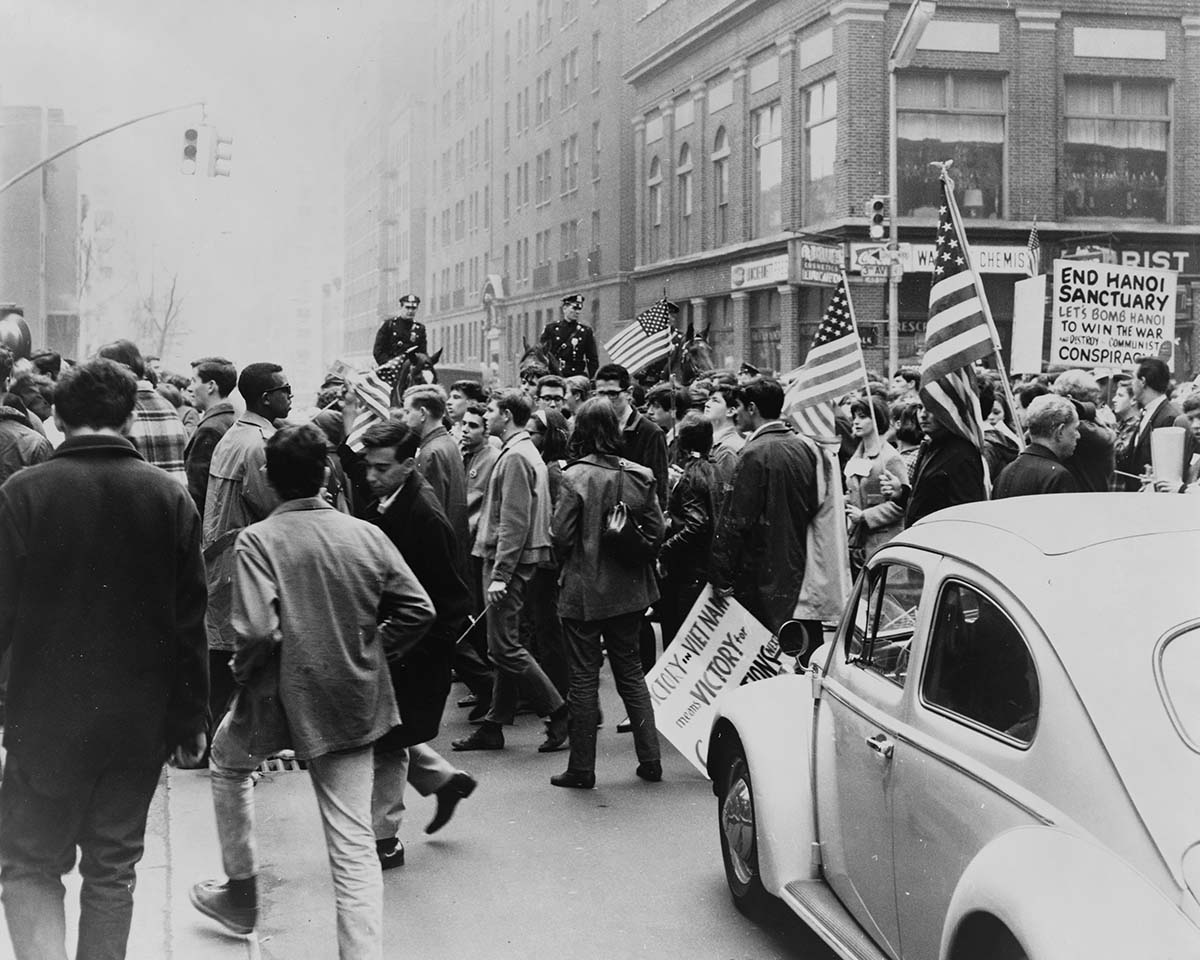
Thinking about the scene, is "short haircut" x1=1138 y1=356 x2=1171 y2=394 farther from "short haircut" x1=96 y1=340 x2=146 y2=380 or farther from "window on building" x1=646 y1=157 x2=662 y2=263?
"window on building" x1=646 y1=157 x2=662 y2=263

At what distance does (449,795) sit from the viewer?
21.5 ft

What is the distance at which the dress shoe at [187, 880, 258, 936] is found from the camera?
5.27 metres

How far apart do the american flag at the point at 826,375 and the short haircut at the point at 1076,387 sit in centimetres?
213

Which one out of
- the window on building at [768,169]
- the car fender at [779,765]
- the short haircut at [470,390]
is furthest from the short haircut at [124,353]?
the window on building at [768,169]

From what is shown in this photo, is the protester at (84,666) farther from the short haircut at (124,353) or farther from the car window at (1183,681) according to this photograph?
the short haircut at (124,353)

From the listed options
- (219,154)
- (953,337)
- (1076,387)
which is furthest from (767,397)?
(219,154)

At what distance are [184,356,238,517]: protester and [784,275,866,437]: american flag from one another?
16.3 ft

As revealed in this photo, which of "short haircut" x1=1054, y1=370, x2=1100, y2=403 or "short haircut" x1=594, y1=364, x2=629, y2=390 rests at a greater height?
"short haircut" x1=594, y1=364, x2=629, y2=390

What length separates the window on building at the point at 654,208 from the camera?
39969 millimetres

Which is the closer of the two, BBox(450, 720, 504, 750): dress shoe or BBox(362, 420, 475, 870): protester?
BBox(362, 420, 475, 870): protester

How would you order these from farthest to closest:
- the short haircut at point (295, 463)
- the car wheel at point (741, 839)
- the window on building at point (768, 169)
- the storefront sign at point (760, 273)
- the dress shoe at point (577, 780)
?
1. the window on building at point (768, 169)
2. the storefront sign at point (760, 273)
3. the dress shoe at point (577, 780)
4. the car wheel at point (741, 839)
5. the short haircut at point (295, 463)

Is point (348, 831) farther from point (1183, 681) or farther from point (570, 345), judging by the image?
point (570, 345)

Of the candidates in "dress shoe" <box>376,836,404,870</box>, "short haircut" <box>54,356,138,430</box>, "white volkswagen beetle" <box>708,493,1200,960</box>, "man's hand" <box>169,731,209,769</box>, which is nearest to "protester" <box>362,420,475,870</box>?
"dress shoe" <box>376,836,404,870</box>

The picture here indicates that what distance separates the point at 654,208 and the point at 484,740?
3330cm
